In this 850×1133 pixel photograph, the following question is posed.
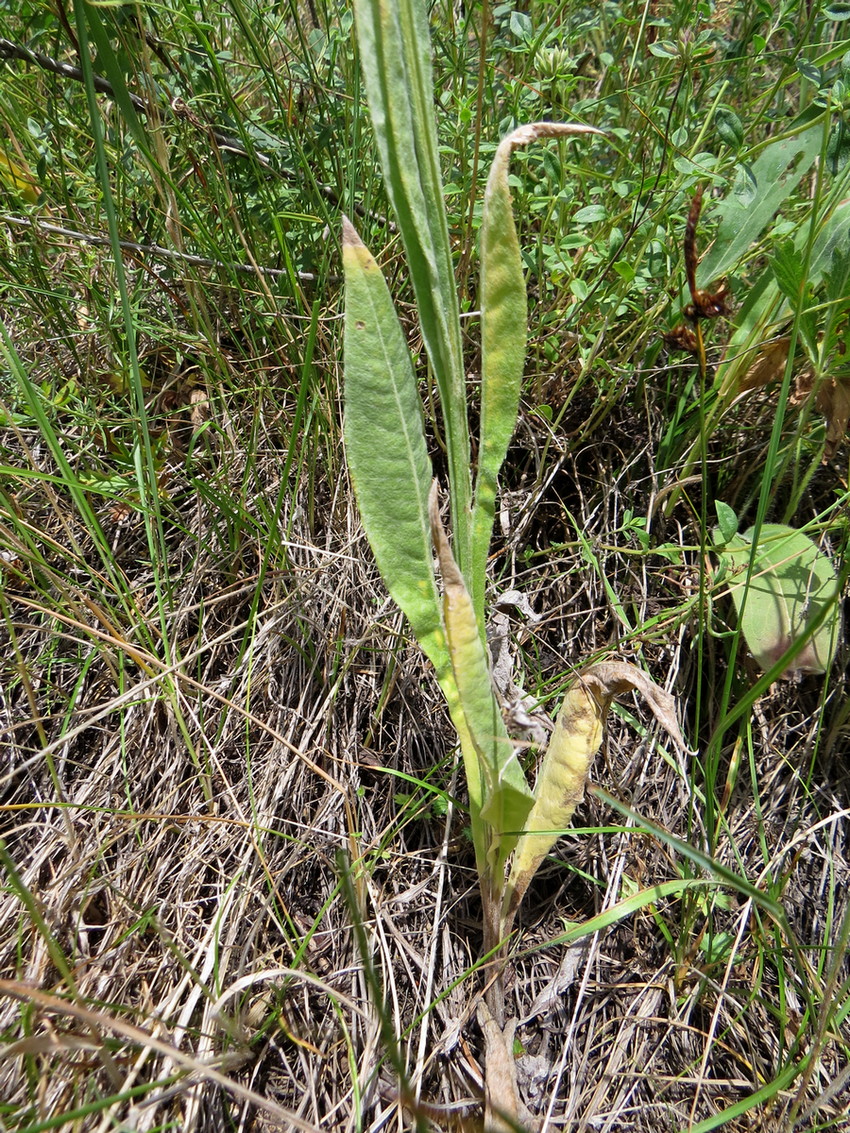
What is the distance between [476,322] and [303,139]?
44cm

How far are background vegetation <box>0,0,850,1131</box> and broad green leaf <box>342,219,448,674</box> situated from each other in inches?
5.8

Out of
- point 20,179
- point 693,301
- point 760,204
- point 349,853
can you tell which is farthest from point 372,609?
point 20,179

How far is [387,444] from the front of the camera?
83 centimetres

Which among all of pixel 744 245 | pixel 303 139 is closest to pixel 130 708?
pixel 303 139

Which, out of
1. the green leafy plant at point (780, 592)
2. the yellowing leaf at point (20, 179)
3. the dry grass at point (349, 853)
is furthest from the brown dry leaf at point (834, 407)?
the yellowing leaf at point (20, 179)

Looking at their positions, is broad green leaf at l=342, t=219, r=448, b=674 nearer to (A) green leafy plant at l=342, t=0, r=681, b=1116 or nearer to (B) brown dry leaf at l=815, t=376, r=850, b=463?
(A) green leafy plant at l=342, t=0, r=681, b=1116

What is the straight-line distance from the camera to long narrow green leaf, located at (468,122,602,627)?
770 mm

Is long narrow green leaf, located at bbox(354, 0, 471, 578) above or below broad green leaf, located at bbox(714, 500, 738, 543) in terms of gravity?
above

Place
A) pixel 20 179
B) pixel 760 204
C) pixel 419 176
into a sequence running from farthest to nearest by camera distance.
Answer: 1. pixel 20 179
2. pixel 760 204
3. pixel 419 176

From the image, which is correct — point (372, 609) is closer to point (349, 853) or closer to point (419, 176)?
point (349, 853)

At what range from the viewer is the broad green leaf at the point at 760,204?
3.64ft

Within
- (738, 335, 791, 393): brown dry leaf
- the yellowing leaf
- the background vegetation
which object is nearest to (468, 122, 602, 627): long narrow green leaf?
the background vegetation

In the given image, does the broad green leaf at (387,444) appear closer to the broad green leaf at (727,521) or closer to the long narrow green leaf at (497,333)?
the long narrow green leaf at (497,333)

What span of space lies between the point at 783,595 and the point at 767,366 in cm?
38
